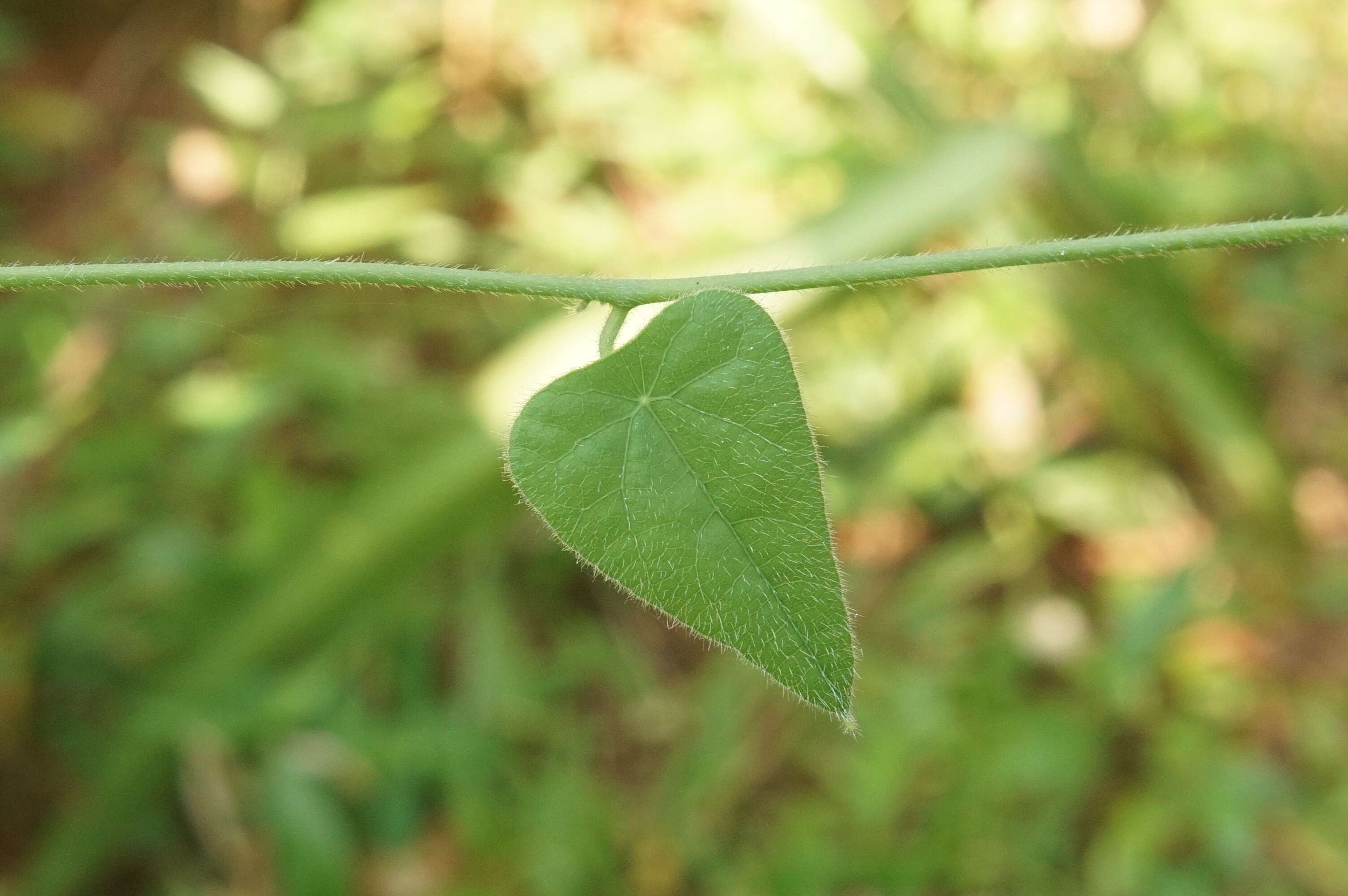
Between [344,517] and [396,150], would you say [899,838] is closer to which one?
[344,517]

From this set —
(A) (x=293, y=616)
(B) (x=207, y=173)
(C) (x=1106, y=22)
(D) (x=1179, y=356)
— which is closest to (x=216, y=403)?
(A) (x=293, y=616)

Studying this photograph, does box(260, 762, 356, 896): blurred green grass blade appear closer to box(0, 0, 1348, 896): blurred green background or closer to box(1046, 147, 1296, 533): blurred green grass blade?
box(0, 0, 1348, 896): blurred green background

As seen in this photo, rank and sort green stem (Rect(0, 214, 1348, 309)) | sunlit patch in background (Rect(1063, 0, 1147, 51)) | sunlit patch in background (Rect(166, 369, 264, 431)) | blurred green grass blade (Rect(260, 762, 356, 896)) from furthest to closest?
sunlit patch in background (Rect(1063, 0, 1147, 51)) < sunlit patch in background (Rect(166, 369, 264, 431)) < blurred green grass blade (Rect(260, 762, 356, 896)) < green stem (Rect(0, 214, 1348, 309))

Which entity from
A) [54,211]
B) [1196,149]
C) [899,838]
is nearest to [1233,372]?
[1196,149]

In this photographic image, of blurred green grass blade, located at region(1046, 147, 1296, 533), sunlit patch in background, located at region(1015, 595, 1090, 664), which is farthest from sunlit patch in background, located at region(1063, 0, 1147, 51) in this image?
sunlit patch in background, located at region(1015, 595, 1090, 664)

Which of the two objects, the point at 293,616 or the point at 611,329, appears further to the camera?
the point at 293,616

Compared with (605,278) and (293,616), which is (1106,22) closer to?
(293,616)
